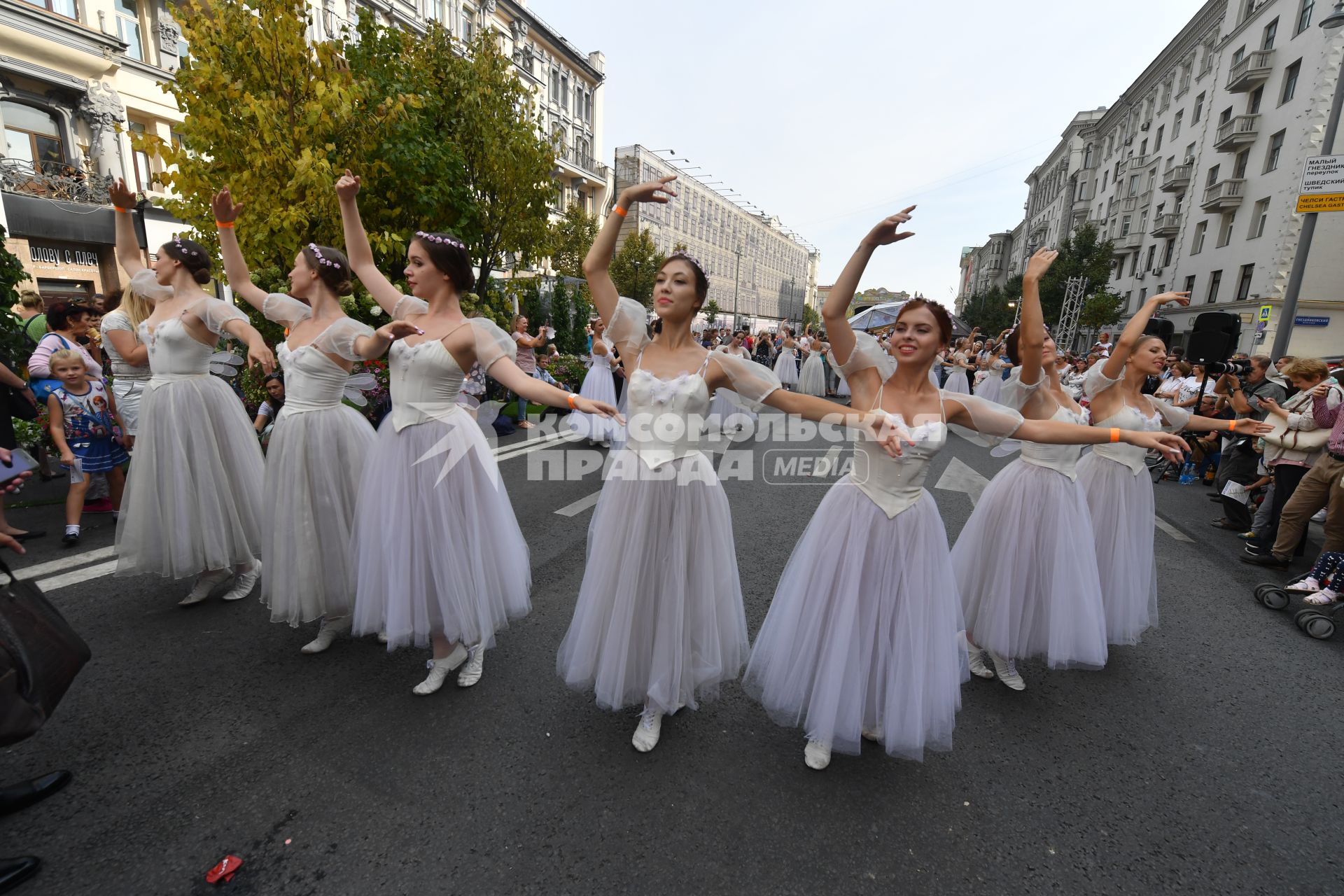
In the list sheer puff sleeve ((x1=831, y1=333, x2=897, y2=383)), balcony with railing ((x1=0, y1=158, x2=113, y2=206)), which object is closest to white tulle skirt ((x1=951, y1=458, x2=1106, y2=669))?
sheer puff sleeve ((x1=831, y1=333, x2=897, y2=383))

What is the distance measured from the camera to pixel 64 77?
53.0 feet

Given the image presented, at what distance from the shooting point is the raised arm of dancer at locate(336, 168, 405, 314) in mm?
3479

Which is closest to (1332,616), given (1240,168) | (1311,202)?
(1311,202)

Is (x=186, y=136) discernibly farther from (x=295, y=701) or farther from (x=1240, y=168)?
(x=1240, y=168)

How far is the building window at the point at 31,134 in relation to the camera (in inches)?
614

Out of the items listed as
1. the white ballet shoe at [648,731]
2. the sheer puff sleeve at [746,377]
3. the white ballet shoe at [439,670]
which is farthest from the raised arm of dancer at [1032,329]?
the white ballet shoe at [439,670]

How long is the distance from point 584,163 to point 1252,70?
39.6m

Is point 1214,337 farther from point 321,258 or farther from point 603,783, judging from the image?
point 321,258

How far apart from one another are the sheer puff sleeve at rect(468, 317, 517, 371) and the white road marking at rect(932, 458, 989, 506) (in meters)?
6.63

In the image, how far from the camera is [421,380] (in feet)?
10.1

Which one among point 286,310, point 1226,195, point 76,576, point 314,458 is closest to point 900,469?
point 314,458

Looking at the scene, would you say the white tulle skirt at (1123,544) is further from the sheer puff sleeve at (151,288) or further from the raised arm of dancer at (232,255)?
the sheer puff sleeve at (151,288)

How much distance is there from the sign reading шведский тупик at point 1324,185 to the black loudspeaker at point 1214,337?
6805mm

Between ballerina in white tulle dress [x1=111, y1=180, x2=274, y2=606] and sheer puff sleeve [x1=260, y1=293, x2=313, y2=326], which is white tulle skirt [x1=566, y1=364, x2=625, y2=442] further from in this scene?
sheer puff sleeve [x1=260, y1=293, x2=313, y2=326]
